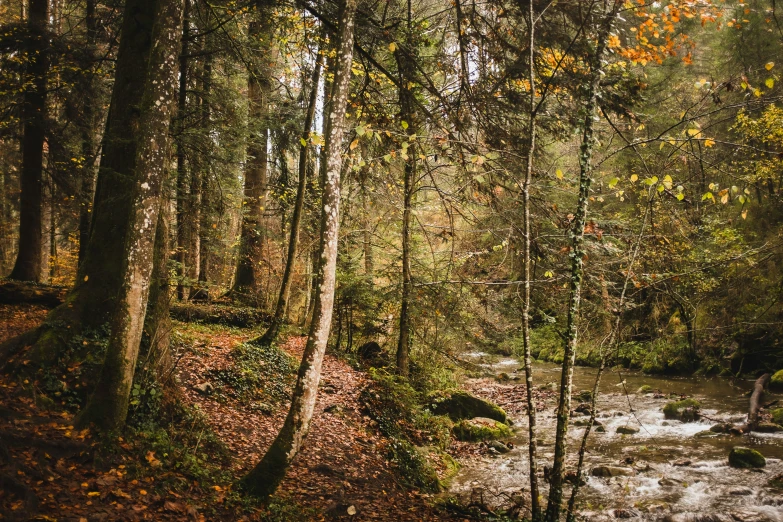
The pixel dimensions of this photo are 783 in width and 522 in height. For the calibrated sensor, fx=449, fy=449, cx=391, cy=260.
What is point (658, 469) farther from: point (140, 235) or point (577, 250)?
point (140, 235)

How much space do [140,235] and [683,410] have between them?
47.0ft

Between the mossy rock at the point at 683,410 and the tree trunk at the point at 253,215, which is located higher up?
the tree trunk at the point at 253,215

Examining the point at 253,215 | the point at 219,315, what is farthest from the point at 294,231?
the point at 219,315

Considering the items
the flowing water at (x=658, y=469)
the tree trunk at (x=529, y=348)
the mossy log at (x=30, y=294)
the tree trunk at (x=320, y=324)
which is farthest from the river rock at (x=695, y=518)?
the mossy log at (x=30, y=294)

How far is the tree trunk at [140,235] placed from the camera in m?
5.14

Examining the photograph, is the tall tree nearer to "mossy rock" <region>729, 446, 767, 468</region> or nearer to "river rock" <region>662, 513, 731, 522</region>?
"river rock" <region>662, 513, 731, 522</region>

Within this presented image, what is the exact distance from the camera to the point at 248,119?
12820 mm

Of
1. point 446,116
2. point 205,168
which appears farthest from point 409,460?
point 205,168

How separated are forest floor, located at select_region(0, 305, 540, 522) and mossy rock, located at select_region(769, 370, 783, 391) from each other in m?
10.3

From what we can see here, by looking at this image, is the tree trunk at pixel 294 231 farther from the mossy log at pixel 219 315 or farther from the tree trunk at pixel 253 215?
the tree trunk at pixel 253 215

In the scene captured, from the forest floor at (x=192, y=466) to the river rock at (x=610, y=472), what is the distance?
108 inches

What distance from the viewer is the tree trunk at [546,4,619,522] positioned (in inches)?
230

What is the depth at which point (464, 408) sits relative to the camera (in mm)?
13039

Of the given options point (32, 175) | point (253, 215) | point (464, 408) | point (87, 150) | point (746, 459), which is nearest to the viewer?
point (746, 459)
